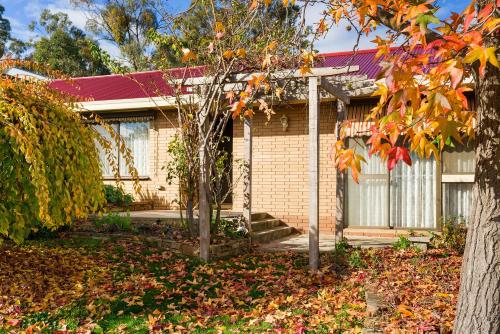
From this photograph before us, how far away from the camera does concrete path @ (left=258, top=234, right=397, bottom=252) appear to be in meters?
8.97

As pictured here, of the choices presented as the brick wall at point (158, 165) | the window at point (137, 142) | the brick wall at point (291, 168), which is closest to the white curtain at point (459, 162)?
the brick wall at point (291, 168)

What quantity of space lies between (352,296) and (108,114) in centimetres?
973

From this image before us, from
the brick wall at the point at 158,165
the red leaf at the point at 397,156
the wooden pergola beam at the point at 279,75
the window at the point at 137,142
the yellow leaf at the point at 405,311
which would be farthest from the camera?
the window at the point at 137,142

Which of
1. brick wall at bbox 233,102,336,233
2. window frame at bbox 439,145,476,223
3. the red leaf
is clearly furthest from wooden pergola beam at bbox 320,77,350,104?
the red leaf

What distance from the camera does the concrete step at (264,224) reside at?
10.0 meters

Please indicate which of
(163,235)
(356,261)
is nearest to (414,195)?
(356,261)

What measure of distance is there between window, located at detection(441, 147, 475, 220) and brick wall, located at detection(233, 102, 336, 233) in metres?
2.25

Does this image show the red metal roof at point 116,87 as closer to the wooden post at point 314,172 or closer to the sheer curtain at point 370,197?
the sheer curtain at point 370,197

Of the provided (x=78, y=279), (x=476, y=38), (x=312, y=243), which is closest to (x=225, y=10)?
(x=312, y=243)

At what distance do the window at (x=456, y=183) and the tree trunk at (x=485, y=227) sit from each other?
7.07m

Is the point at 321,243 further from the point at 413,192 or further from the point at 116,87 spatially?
the point at 116,87

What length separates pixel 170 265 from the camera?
718 cm

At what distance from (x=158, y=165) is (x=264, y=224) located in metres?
3.96

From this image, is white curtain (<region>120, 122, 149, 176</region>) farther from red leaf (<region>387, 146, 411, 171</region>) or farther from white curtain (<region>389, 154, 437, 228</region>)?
red leaf (<region>387, 146, 411, 171</region>)
